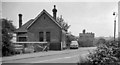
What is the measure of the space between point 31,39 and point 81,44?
23333 millimetres

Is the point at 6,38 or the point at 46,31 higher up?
the point at 46,31

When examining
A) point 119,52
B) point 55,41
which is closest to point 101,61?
point 119,52

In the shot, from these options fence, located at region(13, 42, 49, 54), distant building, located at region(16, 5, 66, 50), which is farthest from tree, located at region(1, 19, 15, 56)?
distant building, located at region(16, 5, 66, 50)

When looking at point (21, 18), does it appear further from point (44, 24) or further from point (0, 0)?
point (0, 0)

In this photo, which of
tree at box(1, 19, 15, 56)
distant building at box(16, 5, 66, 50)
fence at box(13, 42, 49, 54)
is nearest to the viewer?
tree at box(1, 19, 15, 56)

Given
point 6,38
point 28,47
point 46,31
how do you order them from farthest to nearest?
point 46,31 → point 28,47 → point 6,38

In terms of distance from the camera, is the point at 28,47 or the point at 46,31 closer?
the point at 28,47

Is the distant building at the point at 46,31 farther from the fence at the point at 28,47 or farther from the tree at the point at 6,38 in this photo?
the tree at the point at 6,38

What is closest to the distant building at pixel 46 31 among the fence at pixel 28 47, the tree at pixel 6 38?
the fence at pixel 28 47

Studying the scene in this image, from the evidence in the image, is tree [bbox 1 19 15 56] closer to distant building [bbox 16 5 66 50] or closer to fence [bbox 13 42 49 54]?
fence [bbox 13 42 49 54]

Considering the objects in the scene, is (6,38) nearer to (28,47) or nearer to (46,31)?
(28,47)

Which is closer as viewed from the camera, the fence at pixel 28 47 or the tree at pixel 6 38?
Answer: the tree at pixel 6 38

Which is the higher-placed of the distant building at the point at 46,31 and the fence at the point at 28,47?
the distant building at the point at 46,31

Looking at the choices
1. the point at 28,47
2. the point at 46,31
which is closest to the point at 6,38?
the point at 28,47
